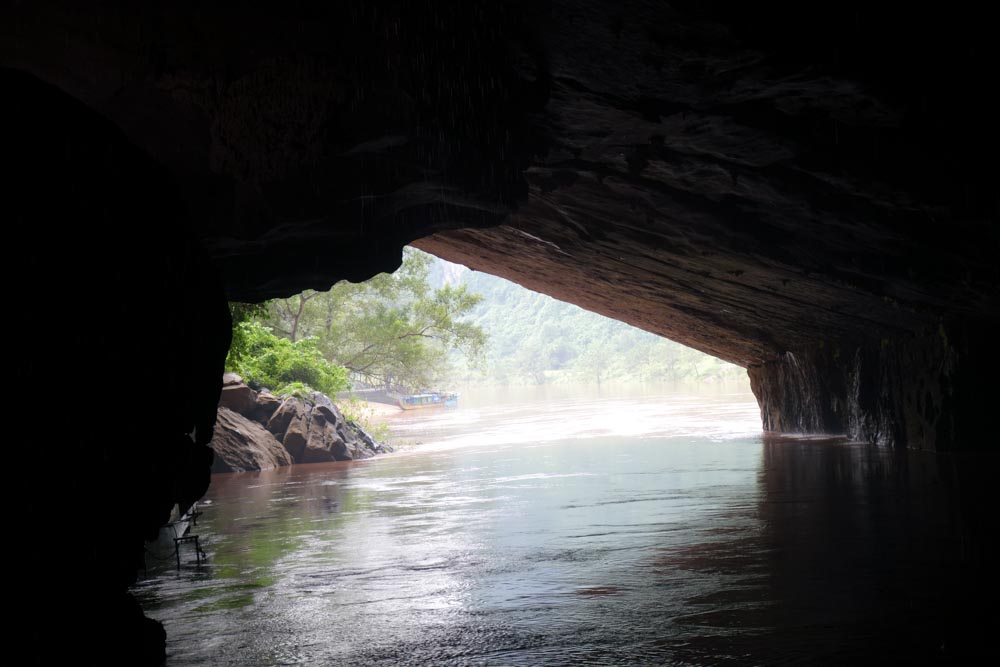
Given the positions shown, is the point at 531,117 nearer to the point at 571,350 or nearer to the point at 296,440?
the point at 296,440

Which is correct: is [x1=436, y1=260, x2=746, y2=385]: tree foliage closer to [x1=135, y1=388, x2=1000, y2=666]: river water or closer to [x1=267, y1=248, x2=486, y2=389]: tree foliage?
[x1=267, y1=248, x2=486, y2=389]: tree foliage

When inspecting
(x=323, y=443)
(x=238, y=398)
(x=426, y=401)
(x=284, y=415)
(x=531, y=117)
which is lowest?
(x=323, y=443)

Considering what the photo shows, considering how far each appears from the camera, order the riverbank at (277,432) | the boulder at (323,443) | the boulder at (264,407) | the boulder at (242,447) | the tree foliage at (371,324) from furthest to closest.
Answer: the tree foliage at (371,324), the boulder at (264,407), the boulder at (323,443), the riverbank at (277,432), the boulder at (242,447)

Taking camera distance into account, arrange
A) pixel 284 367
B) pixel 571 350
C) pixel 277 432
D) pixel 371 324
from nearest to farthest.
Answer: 1. pixel 277 432
2. pixel 284 367
3. pixel 371 324
4. pixel 571 350

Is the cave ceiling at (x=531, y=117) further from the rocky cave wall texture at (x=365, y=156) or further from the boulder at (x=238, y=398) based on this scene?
the boulder at (x=238, y=398)

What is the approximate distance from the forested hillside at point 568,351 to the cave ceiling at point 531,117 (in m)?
89.7

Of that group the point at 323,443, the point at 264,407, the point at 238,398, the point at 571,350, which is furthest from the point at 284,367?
the point at 571,350

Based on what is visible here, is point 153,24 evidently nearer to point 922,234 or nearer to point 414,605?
point 414,605

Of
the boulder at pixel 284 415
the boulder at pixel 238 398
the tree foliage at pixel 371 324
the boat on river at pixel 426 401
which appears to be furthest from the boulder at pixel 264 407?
the boat on river at pixel 426 401

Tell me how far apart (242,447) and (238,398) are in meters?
1.94

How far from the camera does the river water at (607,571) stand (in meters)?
6.39

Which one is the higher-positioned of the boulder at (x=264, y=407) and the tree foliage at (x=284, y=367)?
the tree foliage at (x=284, y=367)

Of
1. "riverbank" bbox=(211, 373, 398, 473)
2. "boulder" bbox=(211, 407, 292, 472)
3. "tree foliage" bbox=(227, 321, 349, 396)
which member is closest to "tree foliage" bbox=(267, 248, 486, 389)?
"tree foliage" bbox=(227, 321, 349, 396)

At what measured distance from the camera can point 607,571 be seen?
8.86 m
